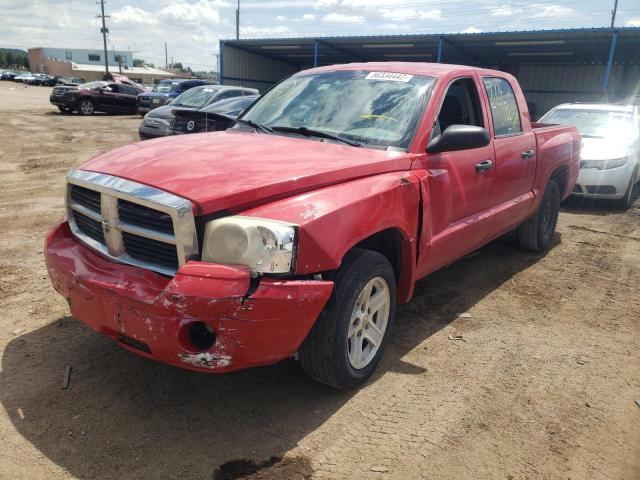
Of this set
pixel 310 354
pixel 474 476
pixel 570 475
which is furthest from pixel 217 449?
pixel 570 475

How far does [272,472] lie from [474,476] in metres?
0.93

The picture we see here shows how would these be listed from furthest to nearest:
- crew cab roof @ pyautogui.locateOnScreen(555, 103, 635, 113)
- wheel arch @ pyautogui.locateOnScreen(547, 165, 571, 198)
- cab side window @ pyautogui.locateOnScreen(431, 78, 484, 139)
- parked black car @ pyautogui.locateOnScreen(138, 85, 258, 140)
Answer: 1. parked black car @ pyautogui.locateOnScreen(138, 85, 258, 140)
2. crew cab roof @ pyautogui.locateOnScreen(555, 103, 635, 113)
3. wheel arch @ pyautogui.locateOnScreen(547, 165, 571, 198)
4. cab side window @ pyautogui.locateOnScreen(431, 78, 484, 139)

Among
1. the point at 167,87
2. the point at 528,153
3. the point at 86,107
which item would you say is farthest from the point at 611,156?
the point at 86,107

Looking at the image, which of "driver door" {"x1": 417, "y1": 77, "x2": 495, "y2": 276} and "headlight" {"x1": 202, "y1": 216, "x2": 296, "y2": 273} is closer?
"headlight" {"x1": 202, "y1": 216, "x2": 296, "y2": 273}

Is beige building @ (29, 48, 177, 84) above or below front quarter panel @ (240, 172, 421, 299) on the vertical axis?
above

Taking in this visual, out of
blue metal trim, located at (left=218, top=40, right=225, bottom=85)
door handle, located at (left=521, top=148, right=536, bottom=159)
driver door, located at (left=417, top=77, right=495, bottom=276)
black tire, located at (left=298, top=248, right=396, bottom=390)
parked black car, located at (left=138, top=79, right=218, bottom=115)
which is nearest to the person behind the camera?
black tire, located at (left=298, top=248, right=396, bottom=390)

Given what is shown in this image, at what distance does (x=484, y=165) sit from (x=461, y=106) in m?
0.54

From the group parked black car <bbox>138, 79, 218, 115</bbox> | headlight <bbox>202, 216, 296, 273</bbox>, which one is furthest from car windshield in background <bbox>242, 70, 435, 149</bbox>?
parked black car <bbox>138, 79, 218, 115</bbox>

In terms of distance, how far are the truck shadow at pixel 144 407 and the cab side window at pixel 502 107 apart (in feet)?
6.68

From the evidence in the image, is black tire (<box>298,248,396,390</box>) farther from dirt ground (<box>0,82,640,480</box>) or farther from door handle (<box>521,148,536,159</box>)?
door handle (<box>521,148,536,159</box>)

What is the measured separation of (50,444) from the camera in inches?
96.0

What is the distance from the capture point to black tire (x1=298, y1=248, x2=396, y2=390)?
262 centimetres

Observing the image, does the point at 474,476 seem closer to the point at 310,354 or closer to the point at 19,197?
the point at 310,354

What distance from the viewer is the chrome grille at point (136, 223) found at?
2.33m
